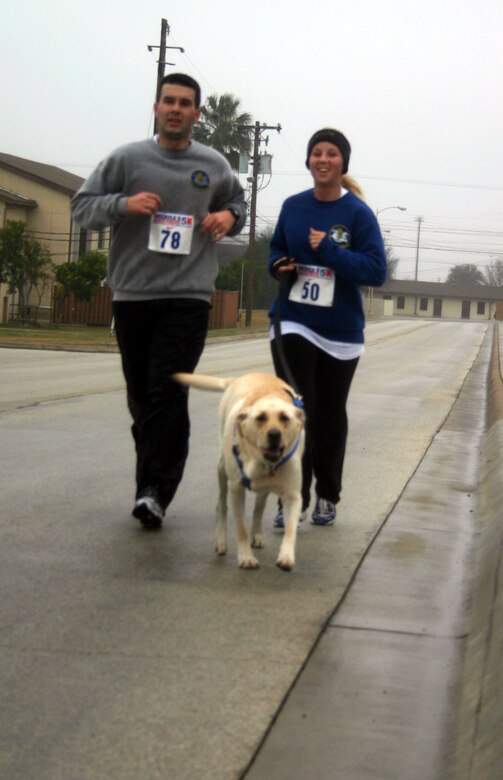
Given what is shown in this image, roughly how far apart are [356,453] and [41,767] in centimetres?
715

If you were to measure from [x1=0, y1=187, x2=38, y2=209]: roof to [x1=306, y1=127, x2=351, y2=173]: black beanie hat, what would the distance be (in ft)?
142

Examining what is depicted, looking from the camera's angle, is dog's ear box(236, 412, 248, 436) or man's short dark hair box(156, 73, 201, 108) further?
man's short dark hair box(156, 73, 201, 108)

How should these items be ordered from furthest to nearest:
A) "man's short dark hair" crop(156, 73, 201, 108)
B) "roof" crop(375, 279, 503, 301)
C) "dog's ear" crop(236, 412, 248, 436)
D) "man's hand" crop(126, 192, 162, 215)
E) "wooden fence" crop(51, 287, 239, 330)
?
"roof" crop(375, 279, 503, 301) < "wooden fence" crop(51, 287, 239, 330) < "man's short dark hair" crop(156, 73, 201, 108) < "man's hand" crop(126, 192, 162, 215) < "dog's ear" crop(236, 412, 248, 436)

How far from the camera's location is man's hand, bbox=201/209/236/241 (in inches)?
245

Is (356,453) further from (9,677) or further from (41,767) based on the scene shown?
(41,767)

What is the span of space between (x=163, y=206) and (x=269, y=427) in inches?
64.7

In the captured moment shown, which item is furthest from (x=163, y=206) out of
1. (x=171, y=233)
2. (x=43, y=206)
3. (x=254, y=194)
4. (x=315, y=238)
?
(x=254, y=194)

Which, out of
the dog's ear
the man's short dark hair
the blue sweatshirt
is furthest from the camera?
the blue sweatshirt

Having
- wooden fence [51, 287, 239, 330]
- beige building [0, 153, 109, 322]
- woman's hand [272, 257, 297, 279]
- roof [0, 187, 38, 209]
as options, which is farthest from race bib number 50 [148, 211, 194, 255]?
beige building [0, 153, 109, 322]

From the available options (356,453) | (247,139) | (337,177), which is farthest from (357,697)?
(247,139)

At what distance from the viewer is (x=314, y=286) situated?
632cm

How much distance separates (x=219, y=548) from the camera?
5.86 m

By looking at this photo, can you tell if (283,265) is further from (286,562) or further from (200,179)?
(286,562)

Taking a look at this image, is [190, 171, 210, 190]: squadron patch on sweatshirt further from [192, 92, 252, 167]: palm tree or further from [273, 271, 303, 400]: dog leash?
[192, 92, 252, 167]: palm tree
